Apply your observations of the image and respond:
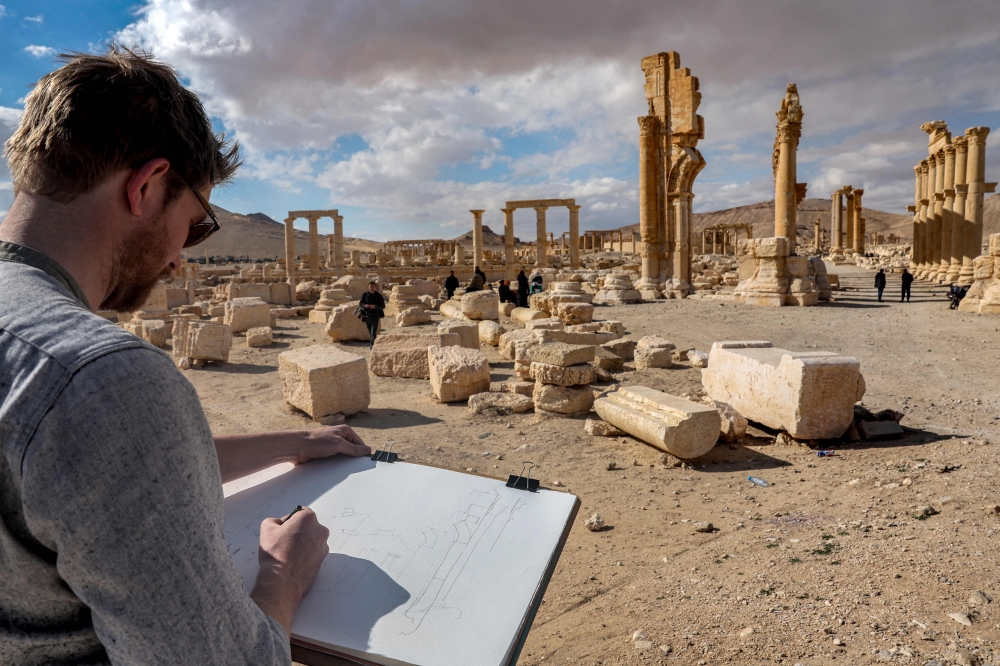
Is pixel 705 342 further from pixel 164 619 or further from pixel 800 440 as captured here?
pixel 164 619

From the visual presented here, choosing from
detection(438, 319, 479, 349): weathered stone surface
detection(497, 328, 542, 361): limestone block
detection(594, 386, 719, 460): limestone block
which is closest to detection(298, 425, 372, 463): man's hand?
detection(594, 386, 719, 460): limestone block

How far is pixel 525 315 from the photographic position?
44.1ft

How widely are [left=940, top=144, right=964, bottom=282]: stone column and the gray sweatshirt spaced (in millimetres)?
27116

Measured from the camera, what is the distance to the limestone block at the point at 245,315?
42.9 feet

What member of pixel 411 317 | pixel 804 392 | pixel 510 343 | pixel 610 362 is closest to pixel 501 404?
pixel 610 362

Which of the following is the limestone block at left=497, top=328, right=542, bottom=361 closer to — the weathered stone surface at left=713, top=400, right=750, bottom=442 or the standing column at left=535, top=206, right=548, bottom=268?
the weathered stone surface at left=713, top=400, right=750, bottom=442

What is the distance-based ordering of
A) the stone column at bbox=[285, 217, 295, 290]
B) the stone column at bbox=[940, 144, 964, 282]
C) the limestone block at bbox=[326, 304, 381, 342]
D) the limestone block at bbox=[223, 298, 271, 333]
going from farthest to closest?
1. the stone column at bbox=[285, 217, 295, 290]
2. the stone column at bbox=[940, 144, 964, 282]
3. the limestone block at bbox=[223, 298, 271, 333]
4. the limestone block at bbox=[326, 304, 381, 342]

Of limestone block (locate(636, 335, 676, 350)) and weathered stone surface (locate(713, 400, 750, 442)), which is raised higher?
limestone block (locate(636, 335, 676, 350))

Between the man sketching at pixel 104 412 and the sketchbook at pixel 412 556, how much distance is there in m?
0.40

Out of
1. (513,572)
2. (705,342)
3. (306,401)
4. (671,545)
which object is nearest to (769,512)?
(671,545)

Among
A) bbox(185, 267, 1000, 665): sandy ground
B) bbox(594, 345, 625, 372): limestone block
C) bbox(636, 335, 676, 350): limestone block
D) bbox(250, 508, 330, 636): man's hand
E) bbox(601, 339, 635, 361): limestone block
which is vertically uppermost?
bbox(250, 508, 330, 636): man's hand

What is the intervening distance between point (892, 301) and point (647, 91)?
9905 mm

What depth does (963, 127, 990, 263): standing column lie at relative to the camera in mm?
21359

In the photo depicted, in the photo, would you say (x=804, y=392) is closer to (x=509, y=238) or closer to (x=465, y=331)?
(x=465, y=331)
